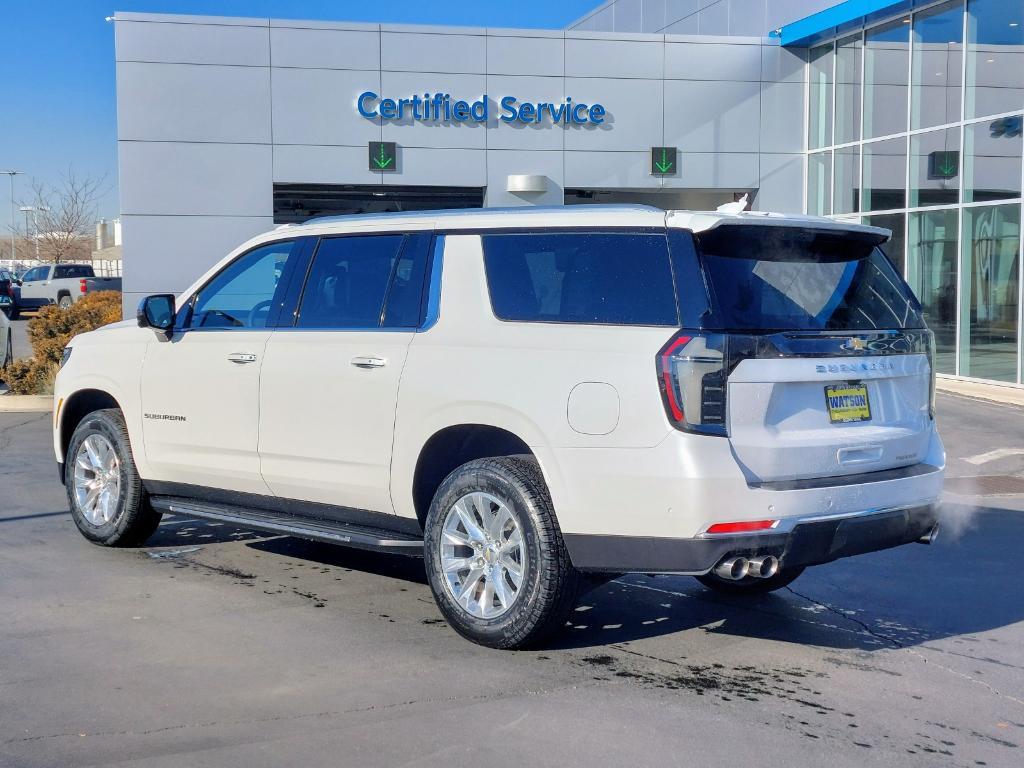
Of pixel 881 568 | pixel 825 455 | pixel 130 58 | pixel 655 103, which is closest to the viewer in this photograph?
pixel 825 455

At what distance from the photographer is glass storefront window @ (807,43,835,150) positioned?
23203 millimetres

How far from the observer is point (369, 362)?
617 cm

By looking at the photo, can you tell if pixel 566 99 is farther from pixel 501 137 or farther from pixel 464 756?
pixel 464 756

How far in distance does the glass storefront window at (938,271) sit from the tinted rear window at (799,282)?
13783mm

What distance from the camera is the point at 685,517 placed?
5.00m

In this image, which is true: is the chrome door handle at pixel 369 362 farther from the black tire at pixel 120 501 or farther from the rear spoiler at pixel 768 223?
the black tire at pixel 120 501

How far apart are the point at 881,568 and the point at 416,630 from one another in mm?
3104

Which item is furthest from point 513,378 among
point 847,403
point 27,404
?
point 27,404

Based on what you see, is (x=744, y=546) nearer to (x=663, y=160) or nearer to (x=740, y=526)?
(x=740, y=526)

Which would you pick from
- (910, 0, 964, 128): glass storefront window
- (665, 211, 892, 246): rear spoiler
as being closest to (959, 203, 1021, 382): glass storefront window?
(910, 0, 964, 128): glass storefront window

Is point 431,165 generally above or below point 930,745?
above

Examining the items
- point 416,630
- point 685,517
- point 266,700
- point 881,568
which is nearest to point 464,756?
point 266,700

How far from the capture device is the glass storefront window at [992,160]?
17.8 m

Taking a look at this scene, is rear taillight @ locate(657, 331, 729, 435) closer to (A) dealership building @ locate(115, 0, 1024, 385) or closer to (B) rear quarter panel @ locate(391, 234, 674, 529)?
(B) rear quarter panel @ locate(391, 234, 674, 529)
